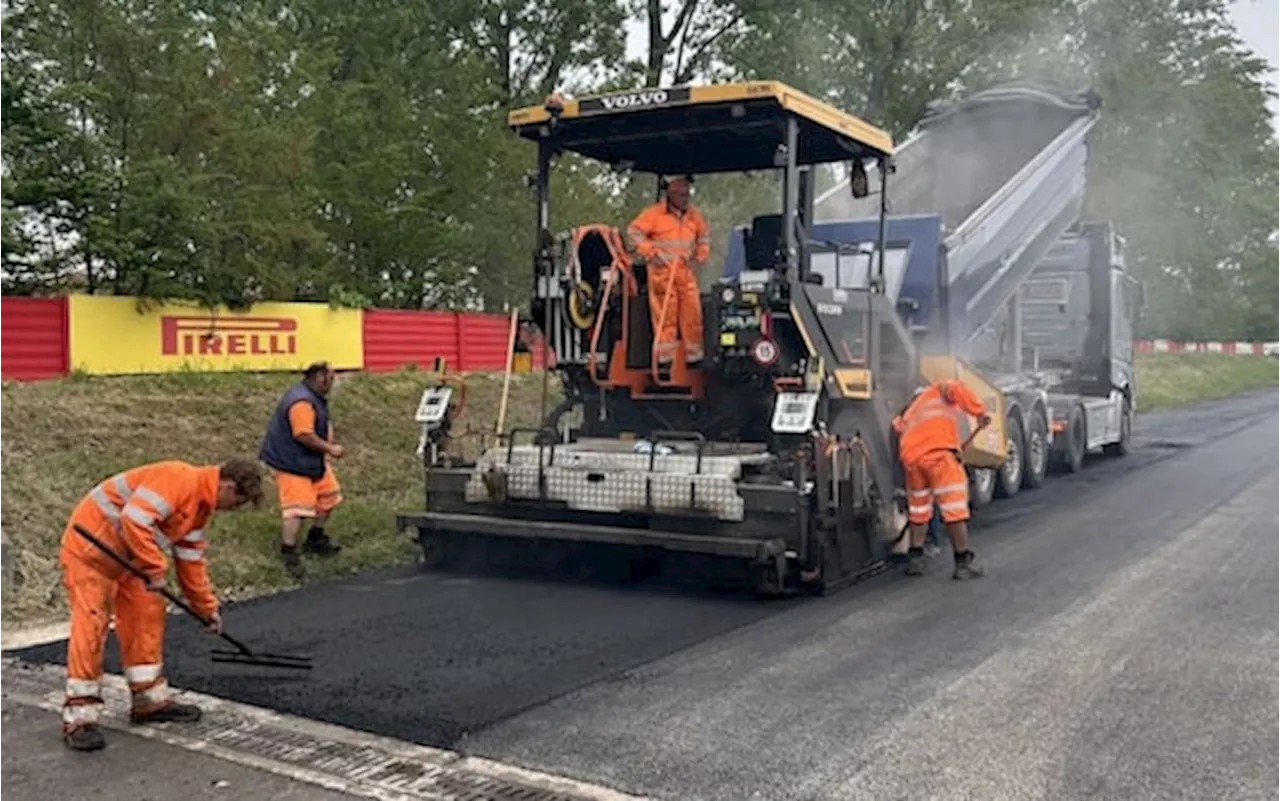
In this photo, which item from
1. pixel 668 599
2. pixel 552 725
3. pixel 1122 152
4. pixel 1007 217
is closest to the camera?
pixel 552 725

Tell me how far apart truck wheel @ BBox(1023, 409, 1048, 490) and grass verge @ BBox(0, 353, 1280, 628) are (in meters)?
4.80

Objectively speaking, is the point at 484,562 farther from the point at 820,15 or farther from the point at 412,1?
the point at 820,15

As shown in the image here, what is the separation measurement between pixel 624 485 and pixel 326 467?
2091 millimetres

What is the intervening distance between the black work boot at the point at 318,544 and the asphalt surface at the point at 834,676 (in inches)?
20.9

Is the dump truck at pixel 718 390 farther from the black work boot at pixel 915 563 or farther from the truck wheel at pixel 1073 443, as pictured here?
the truck wheel at pixel 1073 443

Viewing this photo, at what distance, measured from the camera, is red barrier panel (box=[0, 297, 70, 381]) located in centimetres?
1216

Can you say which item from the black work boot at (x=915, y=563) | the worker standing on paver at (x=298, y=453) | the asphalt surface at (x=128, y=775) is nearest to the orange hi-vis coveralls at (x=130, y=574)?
the asphalt surface at (x=128, y=775)

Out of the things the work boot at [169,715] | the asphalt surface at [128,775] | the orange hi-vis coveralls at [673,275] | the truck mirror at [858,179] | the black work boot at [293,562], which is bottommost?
the asphalt surface at [128,775]

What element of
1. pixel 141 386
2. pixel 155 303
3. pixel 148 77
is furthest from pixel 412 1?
pixel 141 386

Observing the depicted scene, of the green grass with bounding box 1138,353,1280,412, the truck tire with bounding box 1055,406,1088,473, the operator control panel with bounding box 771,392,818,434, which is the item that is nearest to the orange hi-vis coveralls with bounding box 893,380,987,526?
the operator control panel with bounding box 771,392,818,434

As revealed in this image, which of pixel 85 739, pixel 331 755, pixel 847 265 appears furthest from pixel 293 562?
pixel 847 265

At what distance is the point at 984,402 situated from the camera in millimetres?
10875

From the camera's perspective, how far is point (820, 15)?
29.9 m

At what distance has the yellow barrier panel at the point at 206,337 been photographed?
13.0 metres
